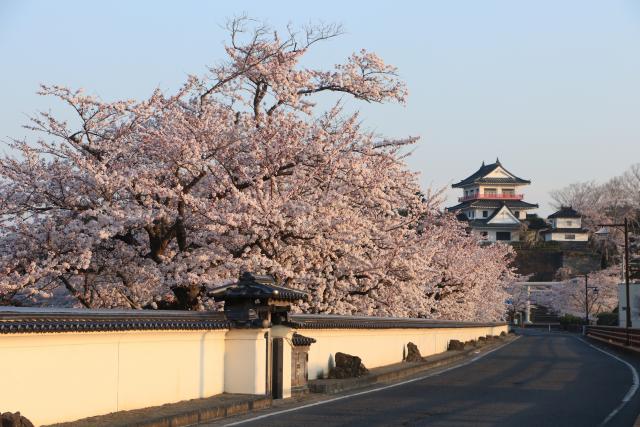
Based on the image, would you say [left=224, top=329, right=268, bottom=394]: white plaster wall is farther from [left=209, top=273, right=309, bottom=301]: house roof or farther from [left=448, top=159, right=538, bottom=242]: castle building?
[left=448, top=159, right=538, bottom=242]: castle building

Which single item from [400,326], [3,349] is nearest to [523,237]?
[400,326]

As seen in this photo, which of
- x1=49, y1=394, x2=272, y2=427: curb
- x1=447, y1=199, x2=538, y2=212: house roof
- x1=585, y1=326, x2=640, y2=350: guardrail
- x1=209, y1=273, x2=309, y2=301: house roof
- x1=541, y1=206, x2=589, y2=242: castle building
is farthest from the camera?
→ x1=447, y1=199, x2=538, y2=212: house roof

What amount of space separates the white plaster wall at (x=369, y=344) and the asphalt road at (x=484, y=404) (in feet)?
6.07

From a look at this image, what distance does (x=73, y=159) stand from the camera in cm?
2058

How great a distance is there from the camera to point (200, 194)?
23.0m

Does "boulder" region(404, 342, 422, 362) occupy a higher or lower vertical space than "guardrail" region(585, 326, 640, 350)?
higher

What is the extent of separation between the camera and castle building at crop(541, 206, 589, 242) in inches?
5394

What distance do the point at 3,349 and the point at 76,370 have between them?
1592 mm

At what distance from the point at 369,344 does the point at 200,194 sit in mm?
6073

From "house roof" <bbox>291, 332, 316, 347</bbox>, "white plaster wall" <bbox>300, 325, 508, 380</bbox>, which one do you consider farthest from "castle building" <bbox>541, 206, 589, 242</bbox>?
"house roof" <bbox>291, 332, 316, 347</bbox>

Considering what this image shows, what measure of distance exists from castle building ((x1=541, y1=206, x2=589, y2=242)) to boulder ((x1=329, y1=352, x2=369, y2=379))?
121430mm

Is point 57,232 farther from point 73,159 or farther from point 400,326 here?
point 400,326

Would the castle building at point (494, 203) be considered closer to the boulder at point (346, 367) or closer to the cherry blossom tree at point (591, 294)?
the cherry blossom tree at point (591, 294)

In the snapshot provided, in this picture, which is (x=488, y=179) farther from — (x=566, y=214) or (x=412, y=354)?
(x=412, y=354)
